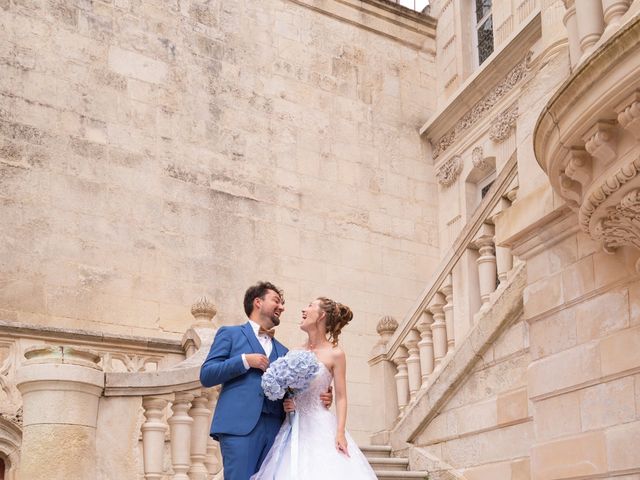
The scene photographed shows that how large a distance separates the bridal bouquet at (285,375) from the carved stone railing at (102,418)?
1.15m

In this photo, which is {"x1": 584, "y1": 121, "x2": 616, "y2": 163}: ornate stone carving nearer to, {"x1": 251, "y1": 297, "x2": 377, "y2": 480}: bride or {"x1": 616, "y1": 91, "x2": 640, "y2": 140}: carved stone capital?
{"x1": 616, "y1": 91, "x2": 640, "y2": 140}: carved stone capital

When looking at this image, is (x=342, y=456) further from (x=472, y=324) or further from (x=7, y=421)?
(x=7, y=421)

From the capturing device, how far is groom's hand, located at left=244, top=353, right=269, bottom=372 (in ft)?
15.2

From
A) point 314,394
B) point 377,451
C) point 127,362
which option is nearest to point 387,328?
point 377,451

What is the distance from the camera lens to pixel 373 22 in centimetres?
1355

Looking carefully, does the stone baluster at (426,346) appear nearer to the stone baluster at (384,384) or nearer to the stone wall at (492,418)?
the stone baluster at (384,384)

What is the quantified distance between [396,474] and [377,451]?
841 mm

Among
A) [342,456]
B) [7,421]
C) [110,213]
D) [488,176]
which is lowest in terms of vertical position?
[342,456]

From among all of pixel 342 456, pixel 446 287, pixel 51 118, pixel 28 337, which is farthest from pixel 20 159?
pixel 342 456

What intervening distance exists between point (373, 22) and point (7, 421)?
8138 millimetres

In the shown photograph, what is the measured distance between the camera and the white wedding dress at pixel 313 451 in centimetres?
455

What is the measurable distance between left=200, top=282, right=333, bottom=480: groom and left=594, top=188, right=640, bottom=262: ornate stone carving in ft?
5.63

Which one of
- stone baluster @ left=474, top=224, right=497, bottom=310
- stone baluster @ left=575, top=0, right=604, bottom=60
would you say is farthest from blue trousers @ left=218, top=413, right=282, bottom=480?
stone baluster @ left=474, top=224, right=497, bottom=310

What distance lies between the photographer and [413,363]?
8.02m
